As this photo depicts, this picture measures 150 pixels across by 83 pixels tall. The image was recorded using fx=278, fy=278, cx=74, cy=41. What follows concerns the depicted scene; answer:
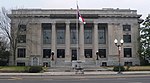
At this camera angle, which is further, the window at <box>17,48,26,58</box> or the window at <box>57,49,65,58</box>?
the window at <box>57,49,65,58</box>

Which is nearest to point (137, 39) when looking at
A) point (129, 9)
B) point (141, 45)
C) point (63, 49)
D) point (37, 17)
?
point (141, 45)

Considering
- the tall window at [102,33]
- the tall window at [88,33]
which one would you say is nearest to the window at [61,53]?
the tall window at [88,33]

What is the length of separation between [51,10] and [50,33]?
19.3ft

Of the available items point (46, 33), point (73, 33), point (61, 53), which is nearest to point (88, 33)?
point (73, 33)

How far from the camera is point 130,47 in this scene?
70.9m

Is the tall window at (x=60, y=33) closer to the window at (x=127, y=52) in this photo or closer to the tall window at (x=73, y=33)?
the tall window at (x=73, y=33)

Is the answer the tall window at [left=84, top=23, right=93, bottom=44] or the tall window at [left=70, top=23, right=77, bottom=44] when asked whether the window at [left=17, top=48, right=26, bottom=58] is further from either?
the tall window at [left=84, top=23, right=93, bottom=44]

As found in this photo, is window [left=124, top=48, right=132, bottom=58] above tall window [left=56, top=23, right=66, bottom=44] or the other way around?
the other way around

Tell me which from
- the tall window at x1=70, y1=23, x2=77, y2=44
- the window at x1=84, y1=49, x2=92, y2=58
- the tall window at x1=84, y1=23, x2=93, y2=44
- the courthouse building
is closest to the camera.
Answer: the courthouse building

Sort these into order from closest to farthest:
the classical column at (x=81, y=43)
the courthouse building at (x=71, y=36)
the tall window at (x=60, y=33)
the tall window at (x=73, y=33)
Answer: the classical column at (x=81, y=43) → the courthouse building at (x=71, y=36) → the tall window at (x=73, y=33) → the tall window at (x=60, y=33)

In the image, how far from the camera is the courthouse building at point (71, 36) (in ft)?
225

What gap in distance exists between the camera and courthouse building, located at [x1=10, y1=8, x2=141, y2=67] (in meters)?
68.6

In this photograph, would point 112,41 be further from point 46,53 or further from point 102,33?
point 46,53

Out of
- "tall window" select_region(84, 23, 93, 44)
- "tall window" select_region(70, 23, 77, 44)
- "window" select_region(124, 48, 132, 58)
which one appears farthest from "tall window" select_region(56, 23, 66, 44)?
"window" select_region(124, 48, 132, 58)
